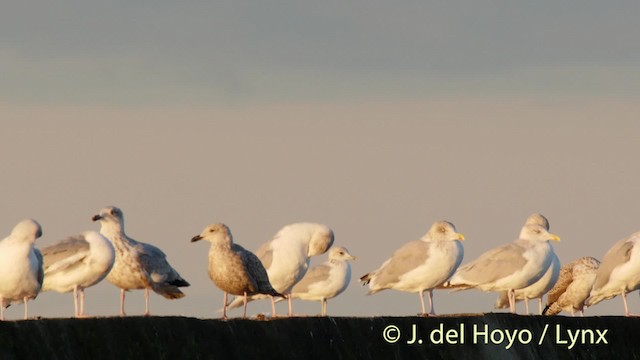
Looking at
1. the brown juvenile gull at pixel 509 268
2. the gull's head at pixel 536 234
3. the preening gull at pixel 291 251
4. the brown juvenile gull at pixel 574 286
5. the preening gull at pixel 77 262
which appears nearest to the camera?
the preening gull at pixel 77 262

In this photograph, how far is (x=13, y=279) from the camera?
2547 centimetres

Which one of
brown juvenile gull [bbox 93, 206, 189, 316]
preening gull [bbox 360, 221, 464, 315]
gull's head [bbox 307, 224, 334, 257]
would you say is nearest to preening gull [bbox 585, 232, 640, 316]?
preening gull [bbox 360, 221, 464, 315]

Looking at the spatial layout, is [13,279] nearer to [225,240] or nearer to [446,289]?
[225,240]

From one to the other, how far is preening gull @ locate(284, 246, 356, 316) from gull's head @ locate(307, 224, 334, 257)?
138 inches

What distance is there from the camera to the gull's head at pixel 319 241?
33719 mm

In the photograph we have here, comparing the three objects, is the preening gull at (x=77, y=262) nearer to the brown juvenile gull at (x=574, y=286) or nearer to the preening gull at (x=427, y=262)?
the preening gull at (x=427, y=262)

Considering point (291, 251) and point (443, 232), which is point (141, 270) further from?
point (443, 232)

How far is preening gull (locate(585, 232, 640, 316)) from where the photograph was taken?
3569 cm

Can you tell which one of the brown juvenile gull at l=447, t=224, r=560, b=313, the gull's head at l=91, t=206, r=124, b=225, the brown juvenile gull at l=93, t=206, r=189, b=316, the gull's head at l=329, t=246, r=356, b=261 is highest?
the gull's head at l=329, t=246, r=356, b=261

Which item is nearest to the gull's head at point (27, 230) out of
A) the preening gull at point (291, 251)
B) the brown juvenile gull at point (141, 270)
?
the brown juvenile gull at point (141, 270)

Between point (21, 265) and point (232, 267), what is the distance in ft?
14.2

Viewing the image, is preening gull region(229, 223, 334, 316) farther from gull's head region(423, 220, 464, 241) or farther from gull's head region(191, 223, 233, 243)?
gull's head region(191, 223, 233, 243)

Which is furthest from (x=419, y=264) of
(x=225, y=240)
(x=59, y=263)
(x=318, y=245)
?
(x=59, y=263)

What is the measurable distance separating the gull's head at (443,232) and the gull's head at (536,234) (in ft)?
11.1
